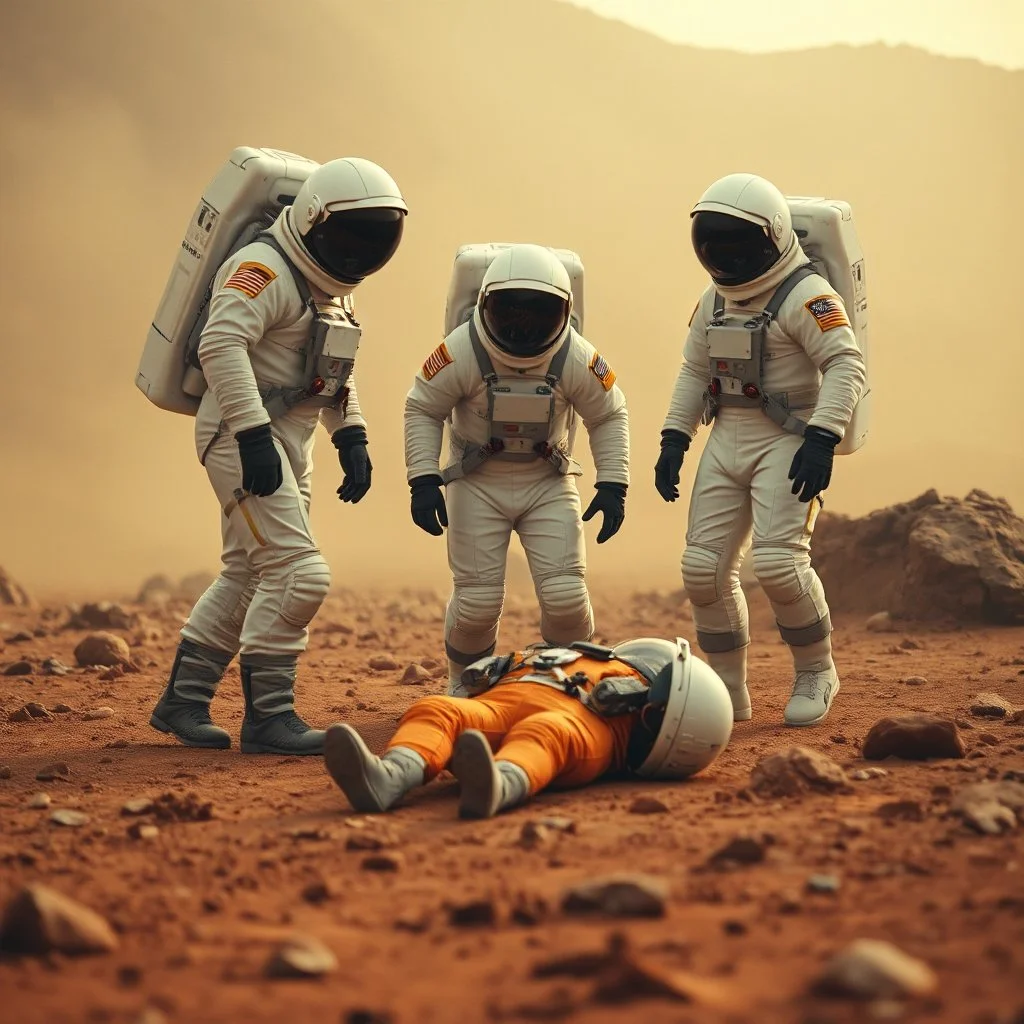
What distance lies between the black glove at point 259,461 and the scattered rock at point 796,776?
93.2 inches

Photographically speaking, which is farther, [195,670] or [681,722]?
[195,670]

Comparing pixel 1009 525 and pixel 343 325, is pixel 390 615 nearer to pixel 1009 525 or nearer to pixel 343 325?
pixel 1009 525

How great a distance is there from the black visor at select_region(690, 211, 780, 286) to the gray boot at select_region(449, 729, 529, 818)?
3017 mm

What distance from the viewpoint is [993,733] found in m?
5.78

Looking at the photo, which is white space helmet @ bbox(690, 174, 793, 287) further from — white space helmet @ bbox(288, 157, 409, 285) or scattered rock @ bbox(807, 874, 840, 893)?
scattered rock @ bbox(807, 874, 840, 893)

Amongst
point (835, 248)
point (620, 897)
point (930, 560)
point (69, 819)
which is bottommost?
point (69, 819)

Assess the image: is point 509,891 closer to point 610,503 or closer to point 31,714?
point 610,503

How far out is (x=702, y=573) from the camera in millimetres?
6652

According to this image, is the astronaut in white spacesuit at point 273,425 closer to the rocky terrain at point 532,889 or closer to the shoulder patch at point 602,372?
the rocky terrain at point 532,889

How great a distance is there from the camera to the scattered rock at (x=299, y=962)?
106 inches

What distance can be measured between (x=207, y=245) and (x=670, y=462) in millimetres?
2514

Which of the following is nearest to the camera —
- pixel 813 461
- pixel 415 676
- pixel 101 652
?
pixel 813 461

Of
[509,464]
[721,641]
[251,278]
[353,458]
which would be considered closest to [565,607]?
[509,464]

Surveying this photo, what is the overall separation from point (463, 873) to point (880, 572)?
28.6 ft
